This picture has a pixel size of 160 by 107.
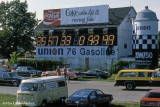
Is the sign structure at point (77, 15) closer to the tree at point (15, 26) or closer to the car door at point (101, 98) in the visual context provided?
the tree at point (15, 26)

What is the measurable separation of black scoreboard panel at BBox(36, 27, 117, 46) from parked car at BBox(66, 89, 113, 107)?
118 feet

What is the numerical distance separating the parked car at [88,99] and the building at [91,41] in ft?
118

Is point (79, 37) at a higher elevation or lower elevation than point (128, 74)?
higher

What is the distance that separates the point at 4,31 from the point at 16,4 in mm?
7650

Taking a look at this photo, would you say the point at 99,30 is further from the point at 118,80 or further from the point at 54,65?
the point at 118,80

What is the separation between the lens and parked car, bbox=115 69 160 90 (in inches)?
1031

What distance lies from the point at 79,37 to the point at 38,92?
40440 mm

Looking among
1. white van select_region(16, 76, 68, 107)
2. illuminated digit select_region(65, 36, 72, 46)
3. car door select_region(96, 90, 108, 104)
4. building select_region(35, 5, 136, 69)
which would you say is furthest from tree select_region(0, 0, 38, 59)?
car door select_region(96, 90, 108, 104)

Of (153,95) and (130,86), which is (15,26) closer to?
(130,86)

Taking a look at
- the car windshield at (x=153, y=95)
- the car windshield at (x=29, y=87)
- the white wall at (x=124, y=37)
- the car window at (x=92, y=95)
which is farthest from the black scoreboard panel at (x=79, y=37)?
the car windshield at (x=153, y=95)

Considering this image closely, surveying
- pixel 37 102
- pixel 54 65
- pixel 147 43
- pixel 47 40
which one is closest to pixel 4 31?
pixel 47 40

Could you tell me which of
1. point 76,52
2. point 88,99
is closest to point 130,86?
point 88,99

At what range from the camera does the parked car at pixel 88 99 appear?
53.7ft

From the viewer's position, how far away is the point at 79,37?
57.5m
